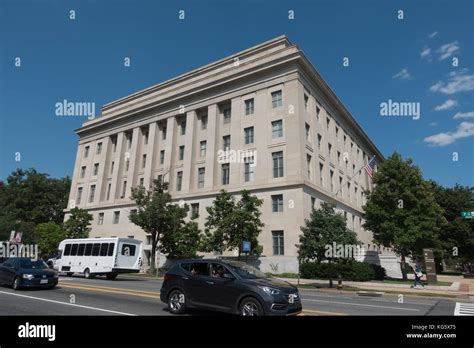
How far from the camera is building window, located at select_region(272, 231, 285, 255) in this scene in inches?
1251

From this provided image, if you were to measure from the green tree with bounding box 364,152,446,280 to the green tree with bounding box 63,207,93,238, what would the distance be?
3663 cm

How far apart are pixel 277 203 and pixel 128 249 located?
1475 cm

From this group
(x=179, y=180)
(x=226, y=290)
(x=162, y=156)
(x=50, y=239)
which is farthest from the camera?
(x=162, y=156)

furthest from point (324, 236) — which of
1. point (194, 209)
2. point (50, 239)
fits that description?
point (50, 239)

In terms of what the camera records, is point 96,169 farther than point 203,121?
Yes

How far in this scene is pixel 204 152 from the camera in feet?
137

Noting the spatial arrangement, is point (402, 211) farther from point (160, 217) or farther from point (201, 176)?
point (160, 217)

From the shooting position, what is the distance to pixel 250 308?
852cm

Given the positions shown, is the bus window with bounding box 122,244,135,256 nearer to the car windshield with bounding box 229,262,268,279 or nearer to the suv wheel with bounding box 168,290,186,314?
the suv wheel with bounding box 168,290,186,314

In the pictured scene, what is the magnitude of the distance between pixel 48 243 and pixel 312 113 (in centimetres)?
3959

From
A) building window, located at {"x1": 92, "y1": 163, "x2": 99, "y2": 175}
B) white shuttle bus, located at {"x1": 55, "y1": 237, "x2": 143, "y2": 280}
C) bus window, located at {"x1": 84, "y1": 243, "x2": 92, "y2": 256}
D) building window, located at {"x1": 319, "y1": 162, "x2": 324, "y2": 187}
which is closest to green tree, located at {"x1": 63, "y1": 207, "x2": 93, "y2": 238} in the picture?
building window, located at {"x1": 92, "y1": 163, "x2": 99, "y2": 175}

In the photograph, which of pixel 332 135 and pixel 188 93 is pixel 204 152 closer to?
pixel 188 93
